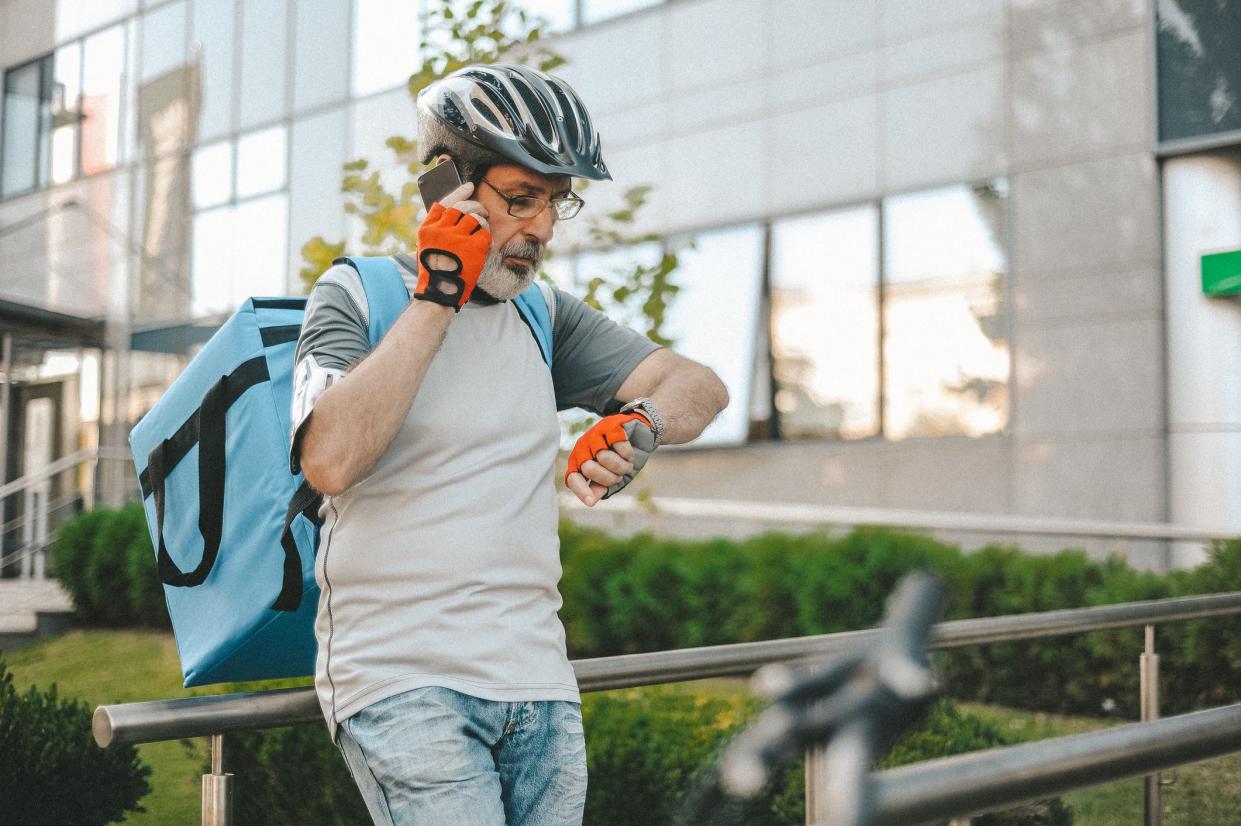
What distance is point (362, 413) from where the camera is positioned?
5.58ft

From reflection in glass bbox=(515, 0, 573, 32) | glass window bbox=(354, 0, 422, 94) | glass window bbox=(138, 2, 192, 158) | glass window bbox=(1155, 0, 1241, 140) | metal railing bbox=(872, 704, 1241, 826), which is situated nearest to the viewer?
metal railing bbox=(872, 704, 1241, 826)

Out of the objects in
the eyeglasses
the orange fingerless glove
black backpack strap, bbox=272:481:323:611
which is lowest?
black backpack strap, bbox=272:481:323:611

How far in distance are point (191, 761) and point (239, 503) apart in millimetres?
1962

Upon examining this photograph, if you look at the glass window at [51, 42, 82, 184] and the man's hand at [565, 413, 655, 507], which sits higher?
the glass window at [51, 42, 82, 184]

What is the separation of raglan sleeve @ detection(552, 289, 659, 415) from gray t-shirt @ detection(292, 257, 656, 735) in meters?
0.27

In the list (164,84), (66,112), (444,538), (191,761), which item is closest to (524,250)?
(444,538)

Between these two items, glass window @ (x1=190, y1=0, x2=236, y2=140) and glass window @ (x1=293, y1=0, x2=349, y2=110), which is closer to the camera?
glass window @ (x1=293, y1=0, x2=349, y2=110)

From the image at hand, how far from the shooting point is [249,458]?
6.18 feet

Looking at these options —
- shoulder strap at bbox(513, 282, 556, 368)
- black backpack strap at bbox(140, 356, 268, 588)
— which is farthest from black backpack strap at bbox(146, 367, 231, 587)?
shoulder strap at bbox(513, 282, 556, 368)

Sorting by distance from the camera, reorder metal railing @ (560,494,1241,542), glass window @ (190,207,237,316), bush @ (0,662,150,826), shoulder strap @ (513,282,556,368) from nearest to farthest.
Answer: shoulder strap @ (513,282,556,368) < bush @ (0,662,150,826) < metal railing @ (560,494,1241,542) < glass window @ (190,207,237,316)

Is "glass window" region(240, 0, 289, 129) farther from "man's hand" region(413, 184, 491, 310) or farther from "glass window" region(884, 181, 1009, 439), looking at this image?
"man's hand" region(413, 184, 491, 310)

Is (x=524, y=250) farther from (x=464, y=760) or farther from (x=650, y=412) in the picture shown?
(x=464, y=760)

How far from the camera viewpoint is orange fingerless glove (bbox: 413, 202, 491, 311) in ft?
5.82

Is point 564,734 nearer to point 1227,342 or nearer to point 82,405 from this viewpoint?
point 1227,342
